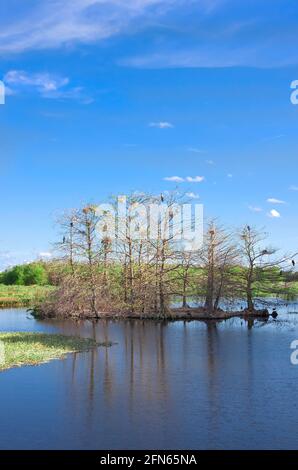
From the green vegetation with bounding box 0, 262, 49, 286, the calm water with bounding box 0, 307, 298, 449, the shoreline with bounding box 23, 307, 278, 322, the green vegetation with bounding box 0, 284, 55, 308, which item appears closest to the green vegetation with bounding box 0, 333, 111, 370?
the calm water with bounding box 0, 307, 298, 449

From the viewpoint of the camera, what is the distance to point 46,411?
15.2 m

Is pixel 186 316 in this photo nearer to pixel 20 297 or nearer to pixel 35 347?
pixel 35 347

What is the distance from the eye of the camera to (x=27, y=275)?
9631cm

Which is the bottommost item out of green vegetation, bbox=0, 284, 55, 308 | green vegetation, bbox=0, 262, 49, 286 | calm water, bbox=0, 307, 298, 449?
calm water, bbox=0, 307, 298, 449

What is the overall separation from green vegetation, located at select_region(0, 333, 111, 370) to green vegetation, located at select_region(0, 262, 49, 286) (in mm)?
62134

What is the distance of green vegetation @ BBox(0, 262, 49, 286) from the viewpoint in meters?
93.3

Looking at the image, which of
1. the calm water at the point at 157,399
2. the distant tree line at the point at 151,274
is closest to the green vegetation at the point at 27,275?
the distant tree line at the point at 151,274

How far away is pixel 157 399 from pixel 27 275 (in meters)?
82.9

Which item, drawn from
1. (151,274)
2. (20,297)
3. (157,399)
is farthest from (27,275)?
(157,399)

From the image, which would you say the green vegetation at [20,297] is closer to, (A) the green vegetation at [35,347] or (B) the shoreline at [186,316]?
(B) the shoreline at [186,316]

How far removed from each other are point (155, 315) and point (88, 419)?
30.8 meters

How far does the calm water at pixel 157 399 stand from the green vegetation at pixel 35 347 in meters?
0.89

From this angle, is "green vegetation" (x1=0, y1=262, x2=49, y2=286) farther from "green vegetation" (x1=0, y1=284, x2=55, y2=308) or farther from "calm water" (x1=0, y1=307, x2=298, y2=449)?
"calm water" (x1=0, y1=307, x2=298, y2=449)
